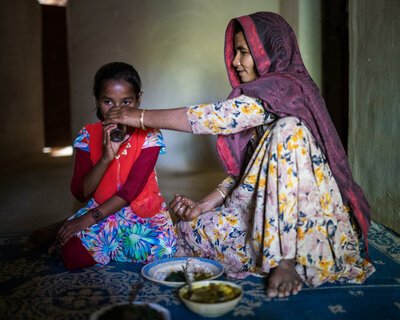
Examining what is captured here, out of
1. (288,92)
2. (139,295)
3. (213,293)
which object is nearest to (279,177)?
(288,92)

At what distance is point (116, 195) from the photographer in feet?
7.04

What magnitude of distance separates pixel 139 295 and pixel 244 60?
1.26 metres

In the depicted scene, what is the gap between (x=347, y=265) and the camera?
1.87 meters

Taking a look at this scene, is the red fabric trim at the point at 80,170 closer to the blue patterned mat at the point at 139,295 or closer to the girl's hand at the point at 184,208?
the blue patterned mat at the point at 139,295

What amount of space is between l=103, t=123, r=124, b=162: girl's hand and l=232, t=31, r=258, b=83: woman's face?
2.38ft

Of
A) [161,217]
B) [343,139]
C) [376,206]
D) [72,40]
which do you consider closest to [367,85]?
[376,206]

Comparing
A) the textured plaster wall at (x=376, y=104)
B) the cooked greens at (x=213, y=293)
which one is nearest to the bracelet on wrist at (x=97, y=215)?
→ the cooked greens at (x=213, y=293)

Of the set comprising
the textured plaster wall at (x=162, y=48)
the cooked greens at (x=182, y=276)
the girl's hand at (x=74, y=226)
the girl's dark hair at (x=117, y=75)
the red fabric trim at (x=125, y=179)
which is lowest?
the cooked greens at (x=182, y=276)

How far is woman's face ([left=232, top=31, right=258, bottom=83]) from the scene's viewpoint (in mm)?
2057

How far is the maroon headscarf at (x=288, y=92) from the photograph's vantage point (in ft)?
5.95

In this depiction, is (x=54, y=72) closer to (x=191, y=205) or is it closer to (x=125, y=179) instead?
(x=125, y=179)

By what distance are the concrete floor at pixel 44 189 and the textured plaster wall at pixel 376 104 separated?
157 cm

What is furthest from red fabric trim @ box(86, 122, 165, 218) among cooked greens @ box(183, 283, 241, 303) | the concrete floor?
the concrete floor

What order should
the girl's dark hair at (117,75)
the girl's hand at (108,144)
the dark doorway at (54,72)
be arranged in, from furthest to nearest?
1. the dark doorway at (54,72)
2. the girl's dark hair at (117,75)
3. the girl's hand at (108,144)
